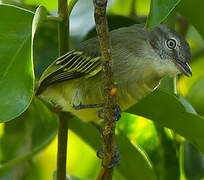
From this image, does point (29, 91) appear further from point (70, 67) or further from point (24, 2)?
point (24, 2)

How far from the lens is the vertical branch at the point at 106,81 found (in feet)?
3.87

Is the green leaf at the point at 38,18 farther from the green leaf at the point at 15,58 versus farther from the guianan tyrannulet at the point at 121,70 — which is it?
the guianan tyrannulet at the point at 121,70

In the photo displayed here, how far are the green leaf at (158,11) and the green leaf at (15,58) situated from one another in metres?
0.35

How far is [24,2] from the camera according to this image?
7.21 ft

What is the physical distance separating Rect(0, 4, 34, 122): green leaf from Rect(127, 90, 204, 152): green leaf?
0.47 m

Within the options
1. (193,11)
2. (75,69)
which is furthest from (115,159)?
(193,11)

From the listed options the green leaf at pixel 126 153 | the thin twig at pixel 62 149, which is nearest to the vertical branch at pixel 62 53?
the thin twig at pixel 62 149

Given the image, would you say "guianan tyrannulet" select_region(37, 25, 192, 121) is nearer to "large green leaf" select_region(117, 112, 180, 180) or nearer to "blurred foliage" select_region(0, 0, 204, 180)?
"blurred foliage" select_region(0, 0, 204, 180)

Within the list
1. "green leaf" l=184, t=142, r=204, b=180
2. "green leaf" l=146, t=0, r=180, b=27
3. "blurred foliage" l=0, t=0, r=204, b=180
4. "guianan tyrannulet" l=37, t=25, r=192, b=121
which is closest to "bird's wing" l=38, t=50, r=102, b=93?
"guianan tyrannulet" l=37, t=25, r=192, b=121

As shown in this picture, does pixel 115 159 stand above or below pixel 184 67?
below

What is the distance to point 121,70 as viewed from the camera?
75.5 inches

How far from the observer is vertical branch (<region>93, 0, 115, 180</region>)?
3.87 ft

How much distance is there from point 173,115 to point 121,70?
26 cm

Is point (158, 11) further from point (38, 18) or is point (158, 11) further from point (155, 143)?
point (155, 143)
